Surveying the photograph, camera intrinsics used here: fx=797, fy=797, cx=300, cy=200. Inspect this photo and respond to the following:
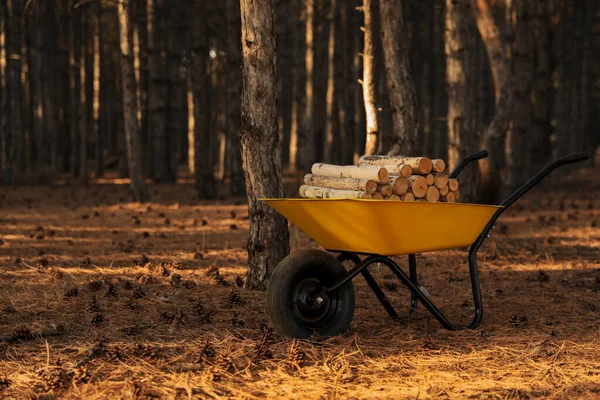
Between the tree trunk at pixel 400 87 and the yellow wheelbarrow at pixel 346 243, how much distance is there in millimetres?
3601

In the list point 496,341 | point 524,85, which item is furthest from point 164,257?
point 524,85

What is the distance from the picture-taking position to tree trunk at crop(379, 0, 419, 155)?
8594 millimetres

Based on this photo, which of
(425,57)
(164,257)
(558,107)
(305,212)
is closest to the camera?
(305,212)

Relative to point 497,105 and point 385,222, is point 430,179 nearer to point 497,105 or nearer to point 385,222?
point 385,222

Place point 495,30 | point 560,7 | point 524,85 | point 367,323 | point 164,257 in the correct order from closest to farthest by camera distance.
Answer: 1. point 367,323
2. point 164,257
3. point 495,30
4. point 524,85
5. point 560,7

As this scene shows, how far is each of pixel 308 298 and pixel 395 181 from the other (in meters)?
0.88

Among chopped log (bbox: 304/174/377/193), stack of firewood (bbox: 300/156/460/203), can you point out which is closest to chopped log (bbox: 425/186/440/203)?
stack of firewood (bbox: 300/156/460/203)

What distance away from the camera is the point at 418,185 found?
4898 mm

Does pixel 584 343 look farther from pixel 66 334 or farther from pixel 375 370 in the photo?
pixel 66 334

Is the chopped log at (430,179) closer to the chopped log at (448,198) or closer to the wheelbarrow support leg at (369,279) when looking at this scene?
the chopped log at (448,198)

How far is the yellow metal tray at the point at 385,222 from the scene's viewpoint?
14.6ft

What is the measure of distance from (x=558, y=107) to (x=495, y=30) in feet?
42.4

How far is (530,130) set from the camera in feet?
64.3

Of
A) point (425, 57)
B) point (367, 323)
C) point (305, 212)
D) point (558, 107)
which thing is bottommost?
point (367, 323)
